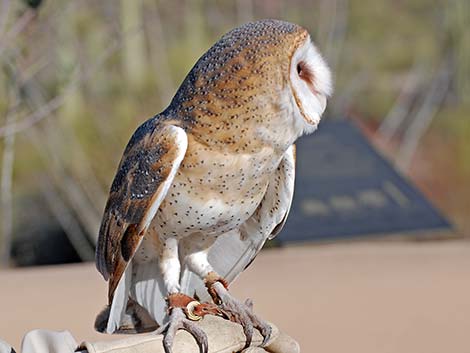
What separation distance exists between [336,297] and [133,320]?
3222 millimetres

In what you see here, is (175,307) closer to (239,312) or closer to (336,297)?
(239,312)

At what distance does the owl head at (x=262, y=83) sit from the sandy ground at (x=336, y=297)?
2657 mm

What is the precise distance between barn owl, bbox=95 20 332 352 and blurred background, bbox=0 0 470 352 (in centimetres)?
444

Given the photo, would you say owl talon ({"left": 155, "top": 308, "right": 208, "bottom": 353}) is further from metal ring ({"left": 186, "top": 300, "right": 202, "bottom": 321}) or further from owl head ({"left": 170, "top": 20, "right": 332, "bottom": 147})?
owl head ({"left": 170, "top": 20, "right": 332, "bottom": 147})

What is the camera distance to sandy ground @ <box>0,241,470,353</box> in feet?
16.4

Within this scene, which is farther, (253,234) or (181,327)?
(253,234)

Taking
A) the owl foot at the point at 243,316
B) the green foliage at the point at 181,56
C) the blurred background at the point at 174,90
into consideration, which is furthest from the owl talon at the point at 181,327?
the green foliage at the point at 181,56

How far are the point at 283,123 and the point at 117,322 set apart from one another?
777 mm

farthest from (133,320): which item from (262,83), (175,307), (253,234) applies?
(262,83)

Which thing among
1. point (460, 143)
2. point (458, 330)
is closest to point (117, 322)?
point (458, 330)

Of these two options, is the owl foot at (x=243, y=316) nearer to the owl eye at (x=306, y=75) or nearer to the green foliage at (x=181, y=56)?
the owl eye at (x=306, y=75)

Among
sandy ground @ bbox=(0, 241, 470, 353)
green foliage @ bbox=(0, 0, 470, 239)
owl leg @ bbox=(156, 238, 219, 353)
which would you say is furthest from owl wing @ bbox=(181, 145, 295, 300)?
green foliage @ bbox=(0, 0, 470, 239)

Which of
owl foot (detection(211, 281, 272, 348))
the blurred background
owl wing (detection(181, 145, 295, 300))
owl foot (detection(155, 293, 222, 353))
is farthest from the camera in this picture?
the blurred background

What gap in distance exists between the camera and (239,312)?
2.52m
